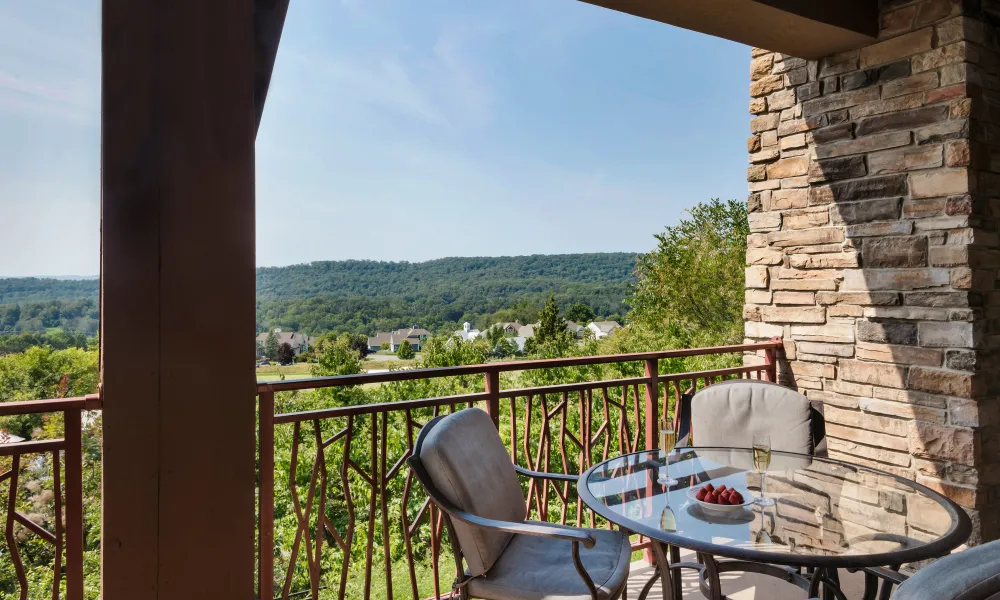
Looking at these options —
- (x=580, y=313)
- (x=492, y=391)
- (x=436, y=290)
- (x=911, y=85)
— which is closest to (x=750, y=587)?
(x=492, y=391)

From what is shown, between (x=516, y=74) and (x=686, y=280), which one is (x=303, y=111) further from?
(x=686, y=280)

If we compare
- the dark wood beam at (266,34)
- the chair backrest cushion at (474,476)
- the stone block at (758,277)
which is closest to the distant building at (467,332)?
the stone block at (758,277)

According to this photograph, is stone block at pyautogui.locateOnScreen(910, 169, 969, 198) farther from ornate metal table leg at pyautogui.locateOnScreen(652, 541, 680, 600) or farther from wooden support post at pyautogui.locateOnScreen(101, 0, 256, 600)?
wooden support post at pyautogui.locateOnScreen(101, 0, 256, 600)

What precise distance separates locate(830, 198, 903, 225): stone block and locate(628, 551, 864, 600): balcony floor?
167cm

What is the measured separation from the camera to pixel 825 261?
336 centimetres

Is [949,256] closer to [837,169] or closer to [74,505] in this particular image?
[837,169]

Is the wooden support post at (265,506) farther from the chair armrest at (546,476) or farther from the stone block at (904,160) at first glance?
the stone block at (904,160)

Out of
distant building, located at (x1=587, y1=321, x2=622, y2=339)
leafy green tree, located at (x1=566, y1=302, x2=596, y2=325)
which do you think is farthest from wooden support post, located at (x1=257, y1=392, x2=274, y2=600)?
leafy green tree, located at (x1=566, y1=302, x2=596, y2=325)

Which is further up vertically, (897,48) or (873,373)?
(897,48)

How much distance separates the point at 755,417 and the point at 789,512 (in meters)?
0.92

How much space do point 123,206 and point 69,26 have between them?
0.69 metres

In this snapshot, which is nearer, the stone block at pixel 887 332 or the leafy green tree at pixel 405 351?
the stone block at pixel 887 332

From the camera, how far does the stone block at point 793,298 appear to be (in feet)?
11.4

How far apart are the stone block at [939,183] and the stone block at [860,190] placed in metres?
0.05
